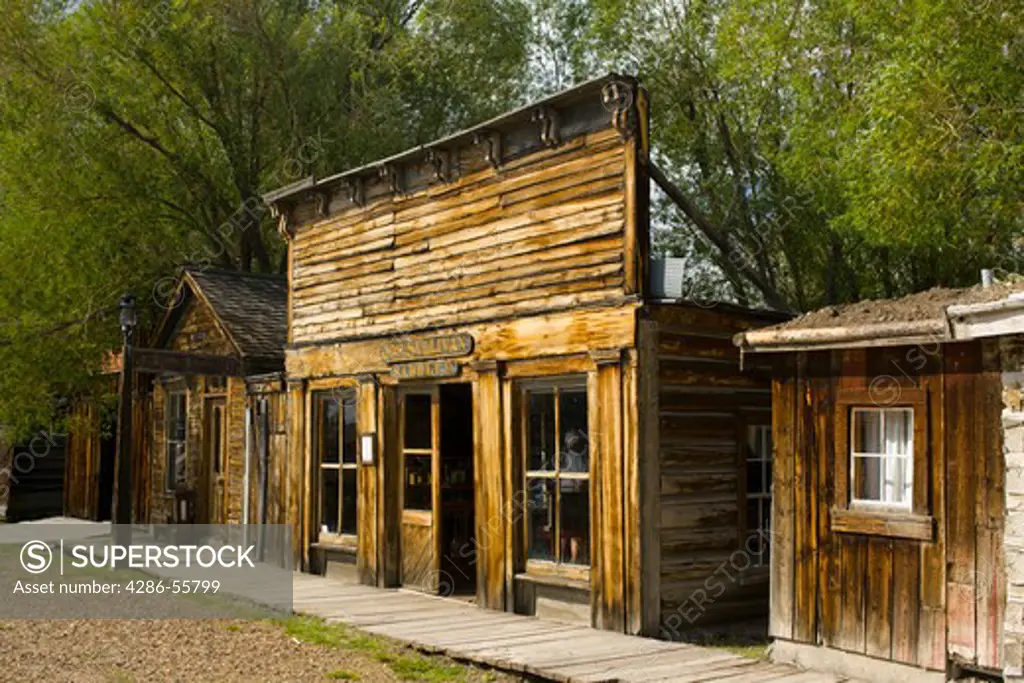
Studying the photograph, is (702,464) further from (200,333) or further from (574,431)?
(200,333)

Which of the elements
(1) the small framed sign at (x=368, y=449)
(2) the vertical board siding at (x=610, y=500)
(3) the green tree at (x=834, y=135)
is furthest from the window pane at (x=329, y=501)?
(3) the green tree at (x=834, y=135)

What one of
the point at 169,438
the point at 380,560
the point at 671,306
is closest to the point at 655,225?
the point at 169,438

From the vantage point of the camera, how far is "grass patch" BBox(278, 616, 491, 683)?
8.84 metres

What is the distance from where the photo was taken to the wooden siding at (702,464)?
33.6 feet

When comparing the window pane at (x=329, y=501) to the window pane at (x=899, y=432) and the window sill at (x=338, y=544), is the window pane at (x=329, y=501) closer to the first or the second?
the window sill at (x=338, y=544)

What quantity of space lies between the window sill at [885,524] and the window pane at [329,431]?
8.04 meters

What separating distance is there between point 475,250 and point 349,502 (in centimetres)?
422

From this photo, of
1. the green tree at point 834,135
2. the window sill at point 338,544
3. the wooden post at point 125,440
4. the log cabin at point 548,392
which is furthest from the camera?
the wooden post at point 125,440

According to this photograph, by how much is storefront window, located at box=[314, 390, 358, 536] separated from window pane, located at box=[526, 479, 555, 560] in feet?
12.0

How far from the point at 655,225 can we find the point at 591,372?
45.0ft

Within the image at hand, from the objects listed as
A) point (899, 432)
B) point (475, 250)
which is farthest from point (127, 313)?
point (899, 432)

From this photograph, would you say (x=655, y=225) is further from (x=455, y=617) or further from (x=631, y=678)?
(x=631, y=678)

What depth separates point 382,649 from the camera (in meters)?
9.76

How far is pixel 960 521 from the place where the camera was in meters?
7.59
